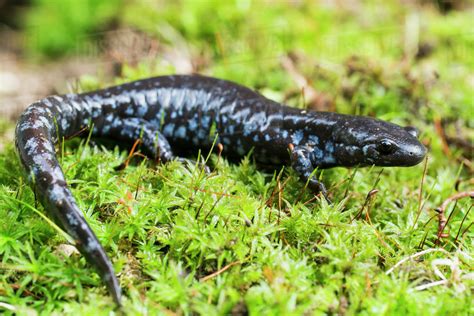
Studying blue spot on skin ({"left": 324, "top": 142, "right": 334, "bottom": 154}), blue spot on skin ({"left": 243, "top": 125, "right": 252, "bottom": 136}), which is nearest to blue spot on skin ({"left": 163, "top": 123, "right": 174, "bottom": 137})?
blue spot on skin ({"left": 243, "top": 125, "right": 252, "bottom": 136})

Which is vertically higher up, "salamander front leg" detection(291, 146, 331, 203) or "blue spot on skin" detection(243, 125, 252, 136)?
"blue spot on skin" detection(243, 125, 252, 136)

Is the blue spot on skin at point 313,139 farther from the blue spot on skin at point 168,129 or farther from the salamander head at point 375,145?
the blue spot on skin at point 168,129

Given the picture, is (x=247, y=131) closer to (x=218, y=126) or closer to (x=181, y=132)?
(x=218, y=126)

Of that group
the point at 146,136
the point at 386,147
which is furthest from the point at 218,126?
the point at 386,147

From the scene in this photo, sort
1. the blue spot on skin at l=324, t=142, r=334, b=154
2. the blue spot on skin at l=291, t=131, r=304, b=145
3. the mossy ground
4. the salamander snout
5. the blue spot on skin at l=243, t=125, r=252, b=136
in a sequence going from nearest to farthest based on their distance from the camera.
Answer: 1. the mossy ground
2. the salamander snout
3. the blue spot on skin at l=324, t=142, r=334, b=154
4. the blue spot on skin at l=291, t=131, r=304, b=145
5. the blue spot on skin at l=243, t=125, r=252, b=136

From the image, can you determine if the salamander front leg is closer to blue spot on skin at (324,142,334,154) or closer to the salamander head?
blue spot on skin at (324,142,334,154)

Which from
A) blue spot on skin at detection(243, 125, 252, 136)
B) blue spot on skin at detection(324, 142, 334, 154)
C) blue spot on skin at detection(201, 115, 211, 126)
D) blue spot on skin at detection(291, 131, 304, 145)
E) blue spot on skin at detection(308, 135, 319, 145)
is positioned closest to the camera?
blue spot on skin at detection(324, 142, 334, 154)

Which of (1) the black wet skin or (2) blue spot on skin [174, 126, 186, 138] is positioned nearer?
(1) the black wet skin

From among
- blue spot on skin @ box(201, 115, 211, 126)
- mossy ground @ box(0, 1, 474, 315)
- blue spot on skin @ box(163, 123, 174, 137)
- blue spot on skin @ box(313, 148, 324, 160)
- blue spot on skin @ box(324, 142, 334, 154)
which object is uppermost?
blue spot on skin @ box(201, 115, 211, 126)
